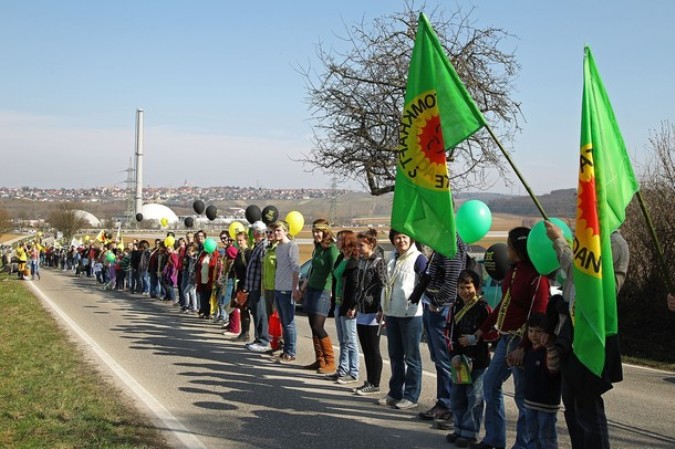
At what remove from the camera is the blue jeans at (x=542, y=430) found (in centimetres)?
539

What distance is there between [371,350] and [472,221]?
72.0 inches

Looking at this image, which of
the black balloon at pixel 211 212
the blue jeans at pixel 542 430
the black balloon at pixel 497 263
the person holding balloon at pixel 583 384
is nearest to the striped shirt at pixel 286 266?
the black balloon at pixel 497 263

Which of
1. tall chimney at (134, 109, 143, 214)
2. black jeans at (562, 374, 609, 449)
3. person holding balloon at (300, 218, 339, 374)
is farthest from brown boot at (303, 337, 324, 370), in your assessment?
tall chimney at (134, 109, 143, 214)

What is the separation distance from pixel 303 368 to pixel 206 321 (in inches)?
262

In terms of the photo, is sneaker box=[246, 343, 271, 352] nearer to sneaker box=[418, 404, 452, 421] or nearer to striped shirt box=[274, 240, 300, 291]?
striped shirt box=[274, 240, 300, 291]

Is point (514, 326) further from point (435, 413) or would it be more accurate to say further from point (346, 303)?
point (346, 303)

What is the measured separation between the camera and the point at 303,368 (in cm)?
1022

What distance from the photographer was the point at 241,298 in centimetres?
1270

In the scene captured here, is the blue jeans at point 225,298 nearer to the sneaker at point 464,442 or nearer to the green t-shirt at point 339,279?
the green t-shirt at point 339,279

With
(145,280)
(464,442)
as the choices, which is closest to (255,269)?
(464,442)

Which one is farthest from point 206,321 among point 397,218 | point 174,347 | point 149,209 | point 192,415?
point 149,209

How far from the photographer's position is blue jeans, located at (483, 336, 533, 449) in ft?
19.5

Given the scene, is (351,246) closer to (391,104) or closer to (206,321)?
(206,321)

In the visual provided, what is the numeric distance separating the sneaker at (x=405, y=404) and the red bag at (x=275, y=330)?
3.84m
